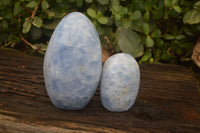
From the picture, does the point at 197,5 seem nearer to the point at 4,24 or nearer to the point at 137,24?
the point at 137,24

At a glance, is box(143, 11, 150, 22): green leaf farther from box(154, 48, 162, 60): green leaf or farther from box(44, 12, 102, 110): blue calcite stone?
box(44, 12, 102, 110): blue calcite stone

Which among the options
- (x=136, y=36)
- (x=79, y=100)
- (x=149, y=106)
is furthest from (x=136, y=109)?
(x=136, y=36)

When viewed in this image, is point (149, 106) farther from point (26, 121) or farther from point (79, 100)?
point (26, 121)

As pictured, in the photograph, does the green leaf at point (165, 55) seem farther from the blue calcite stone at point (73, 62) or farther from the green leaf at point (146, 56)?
the blue calcite stone at point (73, 62)

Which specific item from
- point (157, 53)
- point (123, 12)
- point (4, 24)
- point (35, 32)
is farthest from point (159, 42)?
point (4, 24)

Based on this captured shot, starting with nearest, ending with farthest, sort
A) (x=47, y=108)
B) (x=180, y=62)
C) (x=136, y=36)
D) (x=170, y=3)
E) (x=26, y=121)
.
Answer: (x=26, y=121) < (x=47, y=108) < (x=170, y=3) < (x=136, y=36) < (x=180, y=62)

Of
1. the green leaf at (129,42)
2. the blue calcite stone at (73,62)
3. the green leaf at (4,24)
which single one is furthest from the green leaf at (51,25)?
the blue calcite stone at (73,62)
